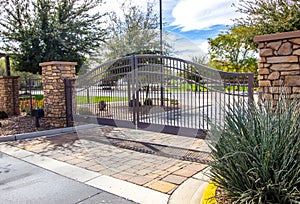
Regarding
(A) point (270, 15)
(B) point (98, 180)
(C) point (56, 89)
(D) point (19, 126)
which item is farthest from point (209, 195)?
(A) point (270, 15)

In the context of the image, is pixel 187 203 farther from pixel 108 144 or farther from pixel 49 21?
pixel 49 21

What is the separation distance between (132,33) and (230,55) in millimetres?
15750

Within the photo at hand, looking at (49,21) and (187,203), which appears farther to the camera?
(49,21)

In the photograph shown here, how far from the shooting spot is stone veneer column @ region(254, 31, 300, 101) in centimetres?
348

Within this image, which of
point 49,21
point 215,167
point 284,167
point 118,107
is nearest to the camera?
point 284,167

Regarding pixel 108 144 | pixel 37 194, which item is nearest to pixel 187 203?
pixel 37 194

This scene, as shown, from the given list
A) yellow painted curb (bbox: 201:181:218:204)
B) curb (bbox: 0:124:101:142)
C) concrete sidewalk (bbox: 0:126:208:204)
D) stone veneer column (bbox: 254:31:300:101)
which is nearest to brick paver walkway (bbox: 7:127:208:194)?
concrete sidewalk (bbox: 0:126:208:204)

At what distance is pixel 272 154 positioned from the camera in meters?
2.33

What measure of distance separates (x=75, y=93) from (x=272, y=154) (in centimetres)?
625

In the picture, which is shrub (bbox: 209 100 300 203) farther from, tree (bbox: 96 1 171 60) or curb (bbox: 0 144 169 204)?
tree (bbox: 96 1 171 60)

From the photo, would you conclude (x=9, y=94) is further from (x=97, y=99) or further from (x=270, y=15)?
(x=270, y=15)

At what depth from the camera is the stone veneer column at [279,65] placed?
11.4 ft

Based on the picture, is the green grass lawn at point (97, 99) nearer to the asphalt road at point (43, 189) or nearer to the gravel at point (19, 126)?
the gravel at point (19, 126)

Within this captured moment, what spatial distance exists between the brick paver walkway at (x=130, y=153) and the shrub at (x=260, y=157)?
1118mm
